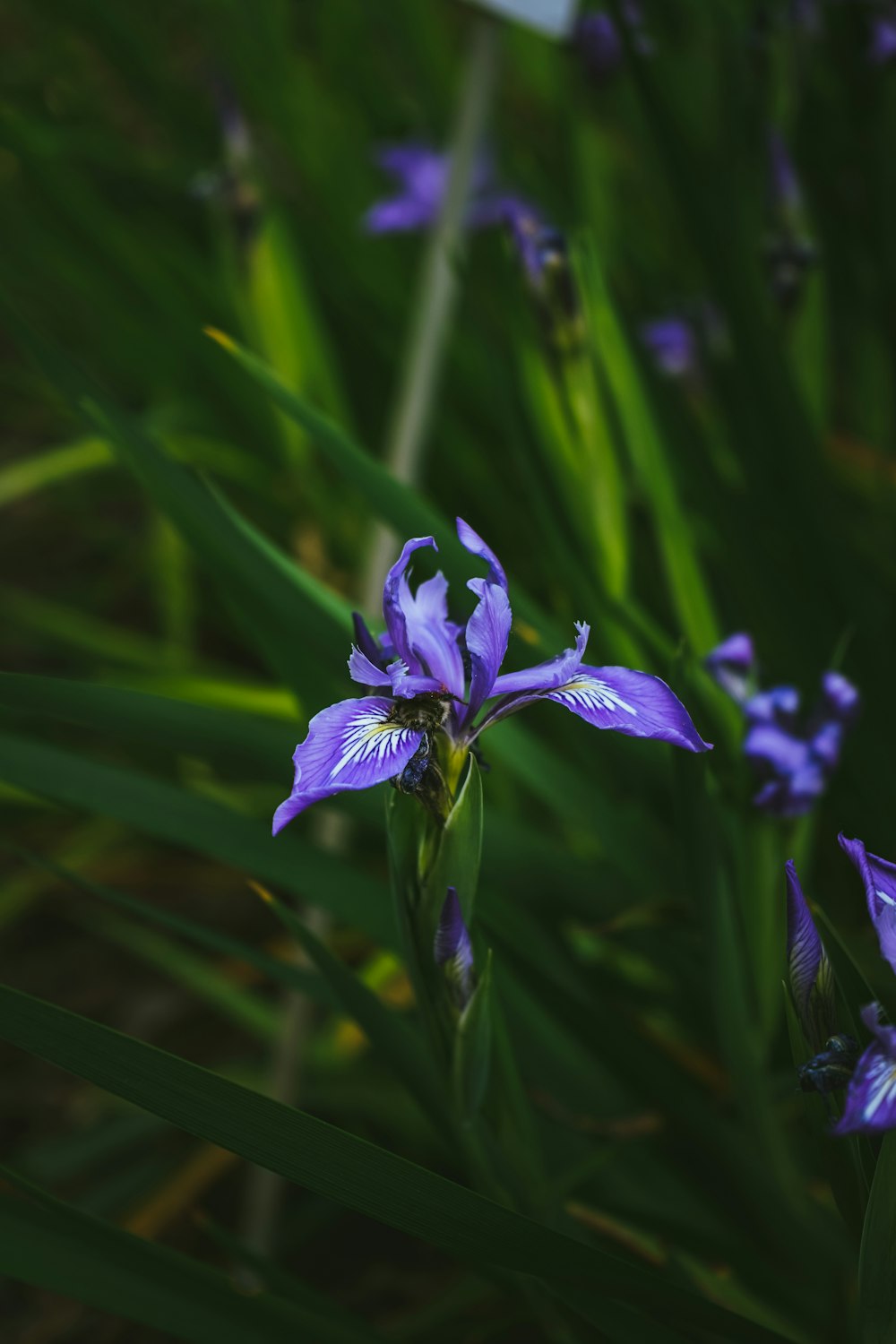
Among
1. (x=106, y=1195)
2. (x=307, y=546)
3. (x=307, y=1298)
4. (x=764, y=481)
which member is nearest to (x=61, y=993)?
(x=106, y=1195)

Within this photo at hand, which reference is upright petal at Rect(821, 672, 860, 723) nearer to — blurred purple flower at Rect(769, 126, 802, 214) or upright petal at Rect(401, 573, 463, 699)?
upright petal at Rect(401, 573, 463, 699)

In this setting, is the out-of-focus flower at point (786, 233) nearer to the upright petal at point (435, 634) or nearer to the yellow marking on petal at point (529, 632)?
the yellow marking on petal at point (529, 632)

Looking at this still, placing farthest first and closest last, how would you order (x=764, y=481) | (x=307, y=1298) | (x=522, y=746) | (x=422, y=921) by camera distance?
(x=764, y=481)
(x=522, y=746)
(x=307, y=1298)
(x=422, y=921)

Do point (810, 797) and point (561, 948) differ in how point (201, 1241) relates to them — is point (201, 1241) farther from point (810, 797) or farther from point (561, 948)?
point (810, 797)

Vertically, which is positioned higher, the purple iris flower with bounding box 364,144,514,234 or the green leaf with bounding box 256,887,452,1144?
the purple iris flower with bounding box 364,144,514,234

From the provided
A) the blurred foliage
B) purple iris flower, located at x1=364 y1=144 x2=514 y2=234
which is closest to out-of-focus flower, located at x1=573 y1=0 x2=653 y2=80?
the blurred foliage
